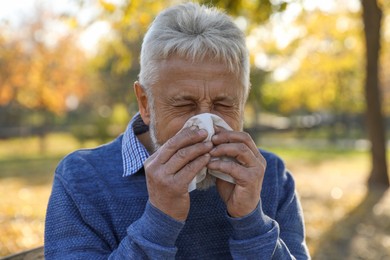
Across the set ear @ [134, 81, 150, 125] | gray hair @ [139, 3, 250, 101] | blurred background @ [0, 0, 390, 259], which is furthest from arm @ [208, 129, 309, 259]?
blurred background @ [0, 0, 390, 259]

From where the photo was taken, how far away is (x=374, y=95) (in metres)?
10.7

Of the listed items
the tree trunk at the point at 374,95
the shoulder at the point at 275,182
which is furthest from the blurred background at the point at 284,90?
the shoulder at the point at 275,182

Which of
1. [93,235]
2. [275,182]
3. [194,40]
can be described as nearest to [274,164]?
[275,182]

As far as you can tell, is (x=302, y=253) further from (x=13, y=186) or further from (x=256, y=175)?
(x=13, y=186)

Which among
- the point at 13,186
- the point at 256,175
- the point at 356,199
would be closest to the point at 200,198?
the point at 256,175

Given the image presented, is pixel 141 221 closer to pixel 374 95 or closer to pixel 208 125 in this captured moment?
pixel 208 125

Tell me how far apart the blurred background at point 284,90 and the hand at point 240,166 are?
475 cm

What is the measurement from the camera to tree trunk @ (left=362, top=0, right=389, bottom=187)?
10.2 metres

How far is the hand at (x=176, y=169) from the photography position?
168 cm

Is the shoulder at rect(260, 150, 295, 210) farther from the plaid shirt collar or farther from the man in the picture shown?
the plaid shirt collar

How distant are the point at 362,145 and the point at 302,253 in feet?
81.5

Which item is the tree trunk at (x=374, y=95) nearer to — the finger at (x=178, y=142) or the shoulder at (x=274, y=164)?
the shoulder at (x=274, y=164)

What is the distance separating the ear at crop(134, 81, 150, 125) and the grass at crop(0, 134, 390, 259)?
489cm

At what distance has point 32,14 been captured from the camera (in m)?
25.2
